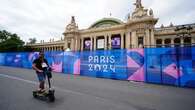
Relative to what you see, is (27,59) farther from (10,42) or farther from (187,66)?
(10,42)

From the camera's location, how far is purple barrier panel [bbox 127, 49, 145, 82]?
13211 mm

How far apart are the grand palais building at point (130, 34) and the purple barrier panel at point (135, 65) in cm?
2339

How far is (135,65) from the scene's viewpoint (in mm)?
13586

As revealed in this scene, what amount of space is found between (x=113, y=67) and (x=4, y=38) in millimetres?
95037

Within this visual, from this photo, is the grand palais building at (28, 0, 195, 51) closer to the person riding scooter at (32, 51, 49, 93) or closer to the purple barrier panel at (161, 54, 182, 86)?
the purple barrier panel at (161, 54, 182, 86)

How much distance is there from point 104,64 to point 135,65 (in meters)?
3.47

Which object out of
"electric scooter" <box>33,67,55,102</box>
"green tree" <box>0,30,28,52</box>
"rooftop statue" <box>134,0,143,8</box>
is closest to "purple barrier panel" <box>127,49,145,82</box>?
"electric scooter" <box>33,67,55,102</box>

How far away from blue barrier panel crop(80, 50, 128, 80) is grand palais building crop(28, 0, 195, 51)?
22332 millimetres

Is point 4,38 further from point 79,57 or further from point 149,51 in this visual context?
point 149,51

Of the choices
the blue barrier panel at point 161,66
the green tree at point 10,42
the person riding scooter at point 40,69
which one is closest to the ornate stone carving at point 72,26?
the green tree at point 10,42

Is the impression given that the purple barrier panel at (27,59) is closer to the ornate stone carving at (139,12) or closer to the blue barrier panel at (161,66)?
the blue barrier panel at (161,66)

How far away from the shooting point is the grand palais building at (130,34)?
43.8 meters

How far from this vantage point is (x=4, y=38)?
89.9 metres

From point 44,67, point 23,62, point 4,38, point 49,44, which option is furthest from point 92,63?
point 4,38
